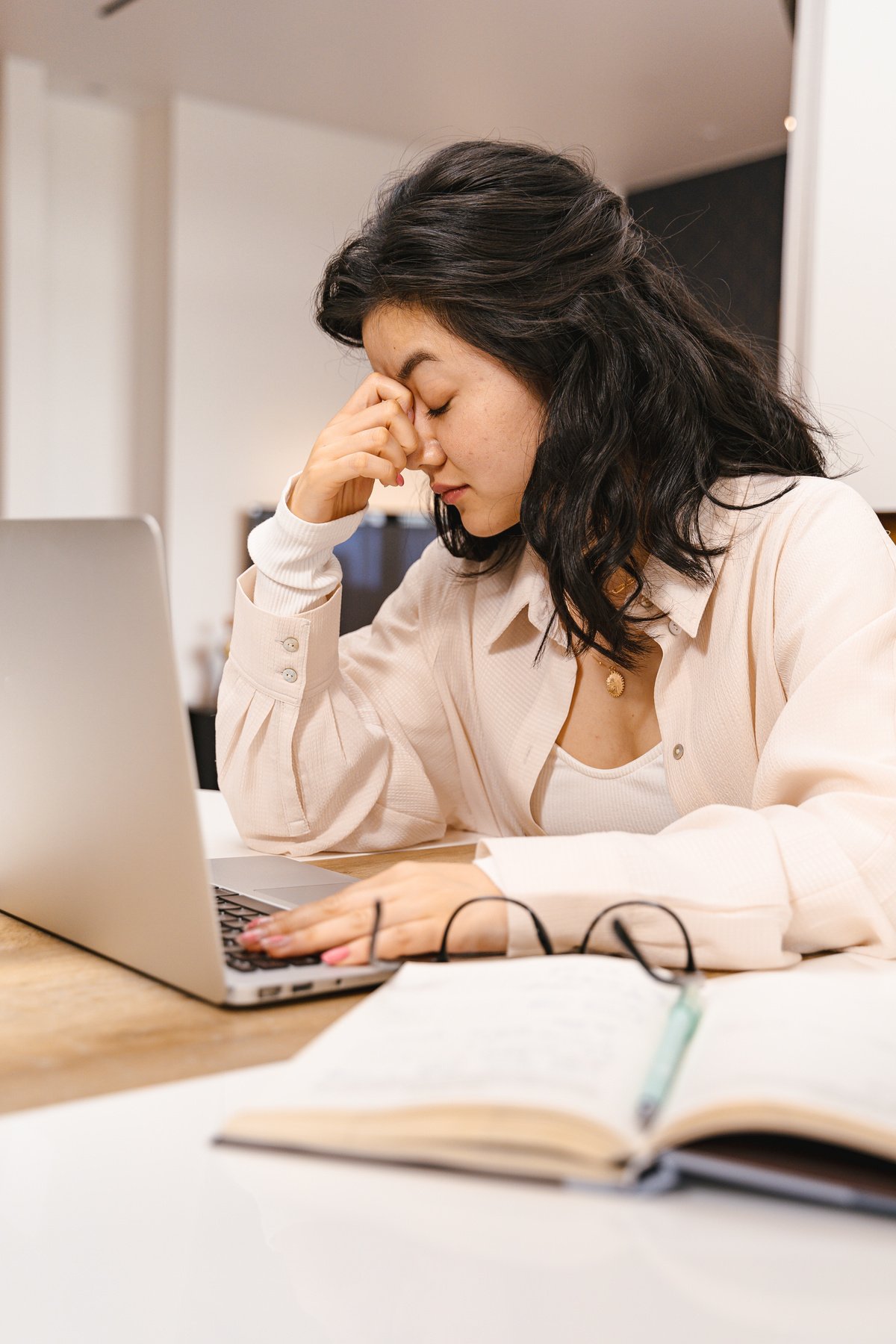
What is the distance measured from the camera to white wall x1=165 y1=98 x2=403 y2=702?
4.73 meters

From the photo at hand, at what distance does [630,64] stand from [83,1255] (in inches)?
178

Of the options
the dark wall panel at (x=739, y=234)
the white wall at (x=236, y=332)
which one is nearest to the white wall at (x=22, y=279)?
the white wall at (x=236, y=332)

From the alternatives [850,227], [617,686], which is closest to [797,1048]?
[617,686]

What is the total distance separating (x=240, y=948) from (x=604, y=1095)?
365 mm

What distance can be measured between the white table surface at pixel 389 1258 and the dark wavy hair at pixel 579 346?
2.63 feet

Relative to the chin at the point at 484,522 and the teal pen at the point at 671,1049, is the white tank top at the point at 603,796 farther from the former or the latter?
the teal pen at the point at 671,1049

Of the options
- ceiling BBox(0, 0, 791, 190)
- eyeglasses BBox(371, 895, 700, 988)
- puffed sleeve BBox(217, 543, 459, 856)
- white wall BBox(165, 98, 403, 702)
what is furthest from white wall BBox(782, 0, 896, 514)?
white wall BBox(165, 98, 403, 702)

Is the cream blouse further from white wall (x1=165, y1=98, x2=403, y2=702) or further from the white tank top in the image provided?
white wall (x1=165, y1=98, x2=403, y2=702)

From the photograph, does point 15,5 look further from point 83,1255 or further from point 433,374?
point 83,1255

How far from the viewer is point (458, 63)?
4273mm

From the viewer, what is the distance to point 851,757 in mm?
910

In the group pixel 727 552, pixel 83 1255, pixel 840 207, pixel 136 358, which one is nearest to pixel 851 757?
pixel 727 552

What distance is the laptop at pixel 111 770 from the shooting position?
68 cm

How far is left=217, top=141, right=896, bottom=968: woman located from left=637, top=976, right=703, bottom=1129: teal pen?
1.60ft
